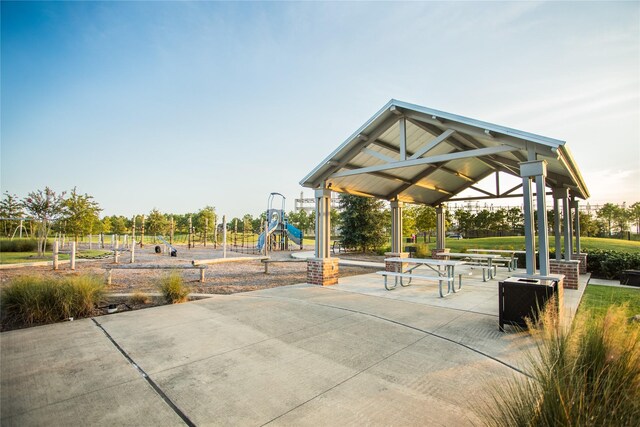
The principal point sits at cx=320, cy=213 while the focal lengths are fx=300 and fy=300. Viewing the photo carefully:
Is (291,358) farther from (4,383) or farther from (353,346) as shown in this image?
(4,383)

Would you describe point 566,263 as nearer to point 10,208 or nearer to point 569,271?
point 569,271

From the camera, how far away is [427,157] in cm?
771

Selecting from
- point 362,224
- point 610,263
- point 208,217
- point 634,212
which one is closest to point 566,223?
point 610,263

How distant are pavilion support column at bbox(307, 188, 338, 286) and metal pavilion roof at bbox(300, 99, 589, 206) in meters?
0.55

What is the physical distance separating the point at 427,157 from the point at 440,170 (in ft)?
13.2

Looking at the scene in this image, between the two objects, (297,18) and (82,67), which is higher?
(297,18)

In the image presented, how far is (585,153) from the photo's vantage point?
10.2m

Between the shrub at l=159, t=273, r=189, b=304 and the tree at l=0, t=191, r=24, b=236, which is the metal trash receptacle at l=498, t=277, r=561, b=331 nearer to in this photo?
the shrub at l=159, t=273, r=189, b=304

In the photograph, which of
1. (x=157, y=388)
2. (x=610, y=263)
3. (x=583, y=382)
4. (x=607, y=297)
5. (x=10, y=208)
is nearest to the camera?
(x=583, y=382)

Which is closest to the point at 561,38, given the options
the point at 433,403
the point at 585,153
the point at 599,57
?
the point at 599,57

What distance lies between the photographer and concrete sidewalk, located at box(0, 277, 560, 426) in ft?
8.36

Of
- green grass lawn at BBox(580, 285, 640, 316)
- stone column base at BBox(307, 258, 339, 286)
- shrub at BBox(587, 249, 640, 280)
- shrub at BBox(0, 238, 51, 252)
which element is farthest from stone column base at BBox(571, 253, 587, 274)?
shrub at BBox(0, 238, 51, 252)

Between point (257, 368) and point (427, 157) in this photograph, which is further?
point (427, 157)

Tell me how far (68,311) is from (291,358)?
448cm
